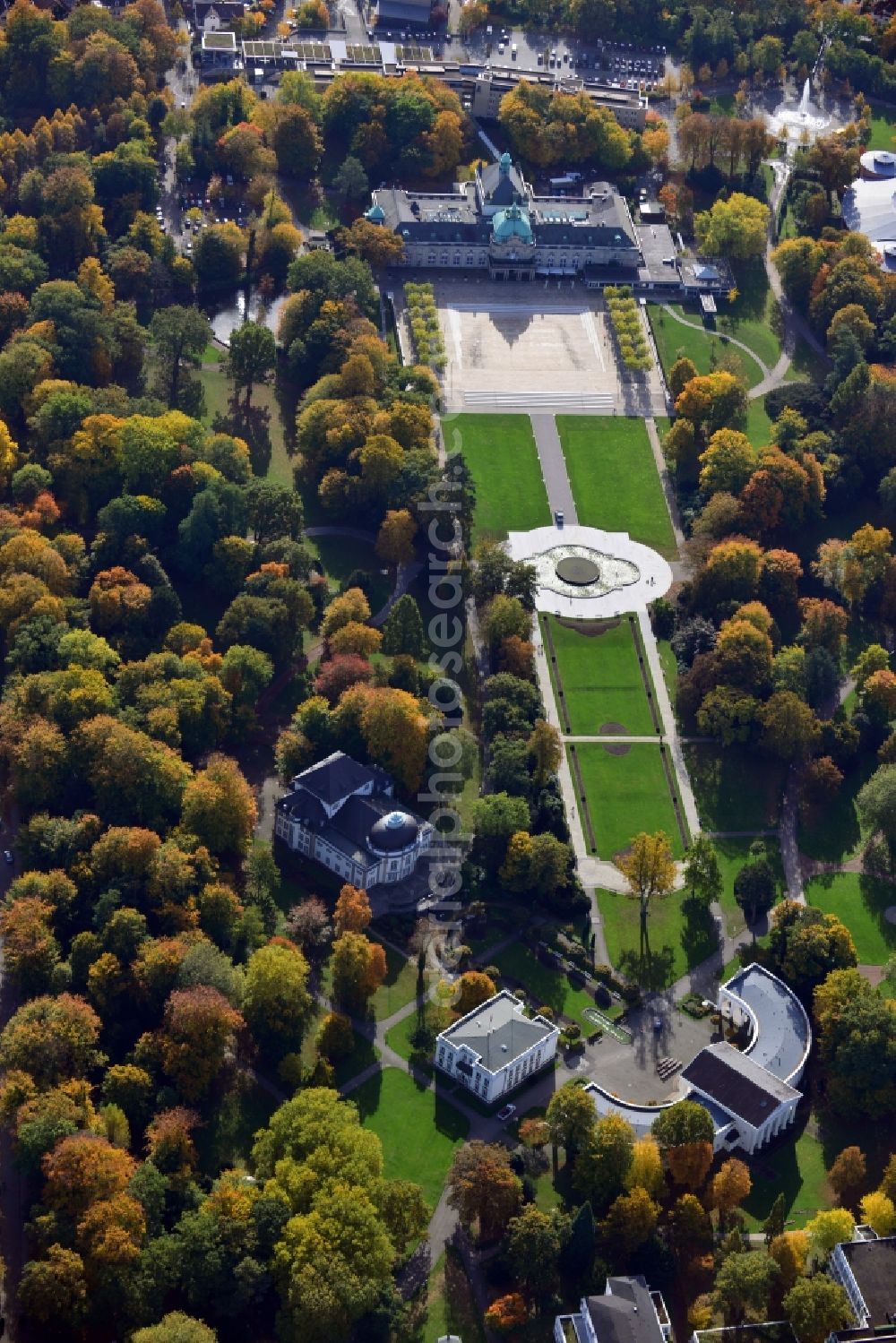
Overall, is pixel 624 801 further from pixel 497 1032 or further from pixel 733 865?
pixel 497 1032

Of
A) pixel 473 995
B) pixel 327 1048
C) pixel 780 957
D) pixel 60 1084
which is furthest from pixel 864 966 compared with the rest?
pixel 60 1084

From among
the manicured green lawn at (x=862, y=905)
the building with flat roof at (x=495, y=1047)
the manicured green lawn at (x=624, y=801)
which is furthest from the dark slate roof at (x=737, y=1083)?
the manicured green lawn at (x=624, y=801)

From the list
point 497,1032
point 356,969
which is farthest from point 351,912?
point 497,1032

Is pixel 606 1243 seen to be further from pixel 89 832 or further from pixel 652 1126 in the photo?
pixel 89 832

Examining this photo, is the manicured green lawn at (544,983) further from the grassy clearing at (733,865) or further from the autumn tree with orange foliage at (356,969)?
the grassy clearing at (733,865)

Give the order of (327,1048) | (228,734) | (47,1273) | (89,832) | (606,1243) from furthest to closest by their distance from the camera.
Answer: (228,734) → (89,832) → (327,1048) → (606,1243) → (47,1273)

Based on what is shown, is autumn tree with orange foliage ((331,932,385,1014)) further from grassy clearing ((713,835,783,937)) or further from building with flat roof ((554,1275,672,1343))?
grassy clearing ((713,835,783,937))

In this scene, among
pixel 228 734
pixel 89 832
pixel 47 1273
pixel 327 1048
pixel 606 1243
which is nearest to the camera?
pixel 47 1273
